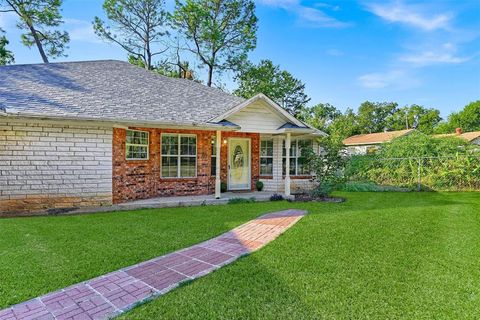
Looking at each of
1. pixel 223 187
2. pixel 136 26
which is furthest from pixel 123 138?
pixel 136 26

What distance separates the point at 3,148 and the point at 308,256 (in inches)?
320

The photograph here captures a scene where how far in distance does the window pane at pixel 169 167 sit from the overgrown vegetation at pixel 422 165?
26.3ft

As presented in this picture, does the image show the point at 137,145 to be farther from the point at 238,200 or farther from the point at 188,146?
the point at 238,200

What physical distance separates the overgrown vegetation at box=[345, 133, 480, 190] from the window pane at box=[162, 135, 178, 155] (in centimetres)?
813

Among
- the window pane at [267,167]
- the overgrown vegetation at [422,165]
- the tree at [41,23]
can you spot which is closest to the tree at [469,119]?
the overgrown vegetation at [422,165]

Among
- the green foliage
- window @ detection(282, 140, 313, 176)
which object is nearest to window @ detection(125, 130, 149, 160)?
the green foliage

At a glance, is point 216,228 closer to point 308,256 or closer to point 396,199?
point 308,256

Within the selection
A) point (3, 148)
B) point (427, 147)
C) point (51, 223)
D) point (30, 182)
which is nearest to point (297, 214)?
point (51, 223)

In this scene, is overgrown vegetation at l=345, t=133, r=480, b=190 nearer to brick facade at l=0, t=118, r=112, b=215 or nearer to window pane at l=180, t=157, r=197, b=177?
window pane at l=180, t=157, r=197, b=177

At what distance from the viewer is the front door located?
12.1 m

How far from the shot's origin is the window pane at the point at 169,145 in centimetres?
1044

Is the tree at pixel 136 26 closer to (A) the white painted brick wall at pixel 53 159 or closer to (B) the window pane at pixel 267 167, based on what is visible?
(B) the window pane at pixel 267 167

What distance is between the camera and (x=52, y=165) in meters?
8.03

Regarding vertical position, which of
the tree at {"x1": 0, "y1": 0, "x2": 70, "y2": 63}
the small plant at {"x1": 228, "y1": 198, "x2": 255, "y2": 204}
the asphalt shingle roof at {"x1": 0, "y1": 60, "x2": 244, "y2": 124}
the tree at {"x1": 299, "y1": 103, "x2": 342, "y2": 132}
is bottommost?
the small plant at {"x1": 228, "y1": 198, "x2": 255, "y2": 204}
